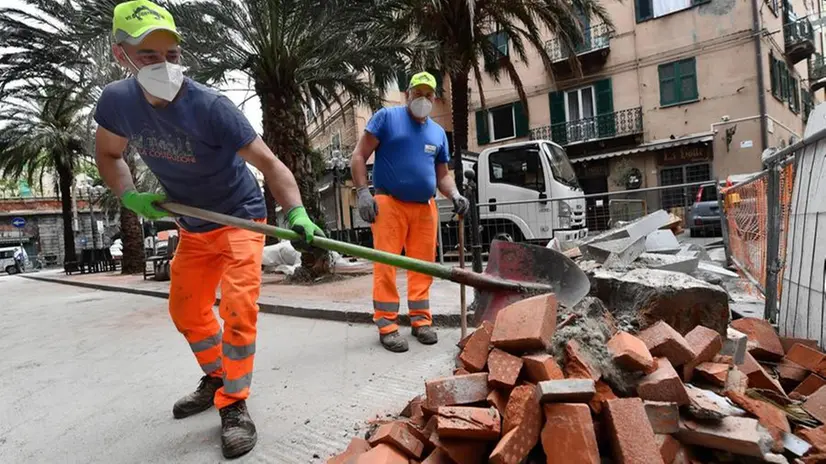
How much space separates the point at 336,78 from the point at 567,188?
489cm

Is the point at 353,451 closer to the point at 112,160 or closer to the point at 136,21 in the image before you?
the point at 112,160

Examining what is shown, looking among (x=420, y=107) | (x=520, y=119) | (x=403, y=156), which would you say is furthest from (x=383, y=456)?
(x=520, y=119)

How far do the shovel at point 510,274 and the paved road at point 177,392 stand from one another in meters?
Answer: 0.60

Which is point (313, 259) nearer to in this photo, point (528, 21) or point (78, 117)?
point (528, 21)

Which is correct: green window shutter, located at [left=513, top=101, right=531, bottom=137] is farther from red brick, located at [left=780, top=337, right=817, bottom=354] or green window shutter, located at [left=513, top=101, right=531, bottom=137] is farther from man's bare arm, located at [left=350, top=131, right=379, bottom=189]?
red brick, located at [left=780, top=337, right=817, bottom=354]

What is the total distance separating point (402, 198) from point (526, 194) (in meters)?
6.27

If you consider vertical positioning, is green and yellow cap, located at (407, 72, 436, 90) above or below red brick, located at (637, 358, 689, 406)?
above

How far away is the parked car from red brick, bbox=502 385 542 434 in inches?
245

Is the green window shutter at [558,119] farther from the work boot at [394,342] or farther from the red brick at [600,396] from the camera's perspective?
the red brick at [600,396]

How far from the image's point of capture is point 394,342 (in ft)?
10.4

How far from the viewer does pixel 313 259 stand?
26.0 ft

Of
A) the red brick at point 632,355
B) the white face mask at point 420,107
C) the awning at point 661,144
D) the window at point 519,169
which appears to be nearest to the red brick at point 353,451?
the red brick at point 632,355

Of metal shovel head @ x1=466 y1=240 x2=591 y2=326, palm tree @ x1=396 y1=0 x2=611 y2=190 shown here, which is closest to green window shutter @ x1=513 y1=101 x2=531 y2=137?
palm tree @ x1=396 y1=0 x2=611 y2=190

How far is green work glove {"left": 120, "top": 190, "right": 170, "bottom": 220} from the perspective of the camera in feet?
7.29
